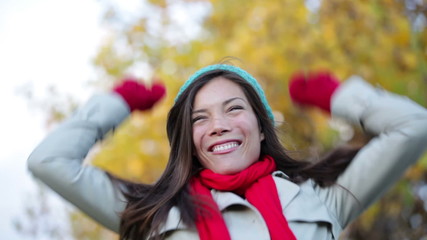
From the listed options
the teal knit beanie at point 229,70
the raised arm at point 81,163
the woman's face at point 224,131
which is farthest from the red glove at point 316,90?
the raised arm at point 81,163

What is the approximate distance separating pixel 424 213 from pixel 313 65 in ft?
10.5

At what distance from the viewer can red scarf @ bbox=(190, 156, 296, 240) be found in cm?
207

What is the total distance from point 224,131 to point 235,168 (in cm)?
15

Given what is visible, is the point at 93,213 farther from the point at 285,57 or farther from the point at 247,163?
the point at 285,57

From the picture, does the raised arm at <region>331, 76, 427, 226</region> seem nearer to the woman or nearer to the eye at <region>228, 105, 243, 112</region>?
the woman

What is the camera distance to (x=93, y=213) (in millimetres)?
2271

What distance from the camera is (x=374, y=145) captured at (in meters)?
2.27

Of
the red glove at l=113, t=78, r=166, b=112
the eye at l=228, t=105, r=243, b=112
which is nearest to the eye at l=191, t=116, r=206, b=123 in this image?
the eye at l=228, t=105, r=243, b=112

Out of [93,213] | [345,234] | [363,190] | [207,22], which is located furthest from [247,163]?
[345,234]

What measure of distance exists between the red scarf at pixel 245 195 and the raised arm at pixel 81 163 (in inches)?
13.5

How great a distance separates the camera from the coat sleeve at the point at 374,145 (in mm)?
2219

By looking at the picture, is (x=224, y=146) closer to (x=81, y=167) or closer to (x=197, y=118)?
(x=197, y=118)

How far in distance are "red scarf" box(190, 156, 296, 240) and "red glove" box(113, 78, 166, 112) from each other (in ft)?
1.39

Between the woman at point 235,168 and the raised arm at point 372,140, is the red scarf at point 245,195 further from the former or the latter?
the raised arm at point 372,140
